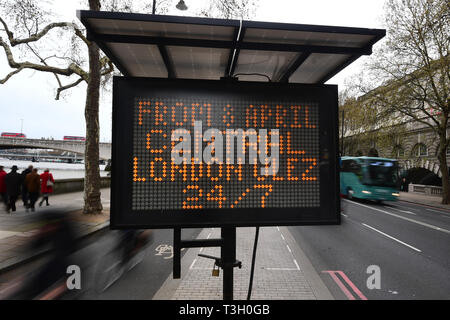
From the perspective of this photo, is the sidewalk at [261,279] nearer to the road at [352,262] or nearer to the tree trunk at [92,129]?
the road at [352,262]

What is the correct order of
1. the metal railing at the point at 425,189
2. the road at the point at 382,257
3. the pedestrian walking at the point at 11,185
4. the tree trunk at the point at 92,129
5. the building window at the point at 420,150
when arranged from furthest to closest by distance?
the building window at the point at 420,150, the metal railing at the point at 425,189, the pedestrian walking at the point at 11,185, the tree trunk at the point at 92,129, the road at the point at 382,257

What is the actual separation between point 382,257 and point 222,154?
7269 mm

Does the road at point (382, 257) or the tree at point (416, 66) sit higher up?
the tree at point (416, 66)

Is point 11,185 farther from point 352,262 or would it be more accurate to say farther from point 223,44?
point 352,262

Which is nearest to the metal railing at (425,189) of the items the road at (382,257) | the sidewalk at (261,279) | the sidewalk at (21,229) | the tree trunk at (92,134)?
the road at (382,257)

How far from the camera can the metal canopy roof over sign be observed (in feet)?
5.49

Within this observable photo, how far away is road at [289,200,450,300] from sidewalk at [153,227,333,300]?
425 millimetres

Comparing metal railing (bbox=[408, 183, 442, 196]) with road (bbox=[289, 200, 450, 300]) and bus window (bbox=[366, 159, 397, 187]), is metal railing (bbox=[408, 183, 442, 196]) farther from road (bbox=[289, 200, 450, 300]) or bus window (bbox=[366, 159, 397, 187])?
road (bbox=[289, 200, 450, 300])

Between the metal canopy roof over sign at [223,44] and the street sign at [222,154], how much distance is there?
12.1 inches

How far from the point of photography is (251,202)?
1904mm

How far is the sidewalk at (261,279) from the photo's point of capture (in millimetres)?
4469

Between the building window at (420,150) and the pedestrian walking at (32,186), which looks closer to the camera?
the pedestrian walking at (32,186)

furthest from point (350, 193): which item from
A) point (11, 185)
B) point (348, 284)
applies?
point (11, 185)
